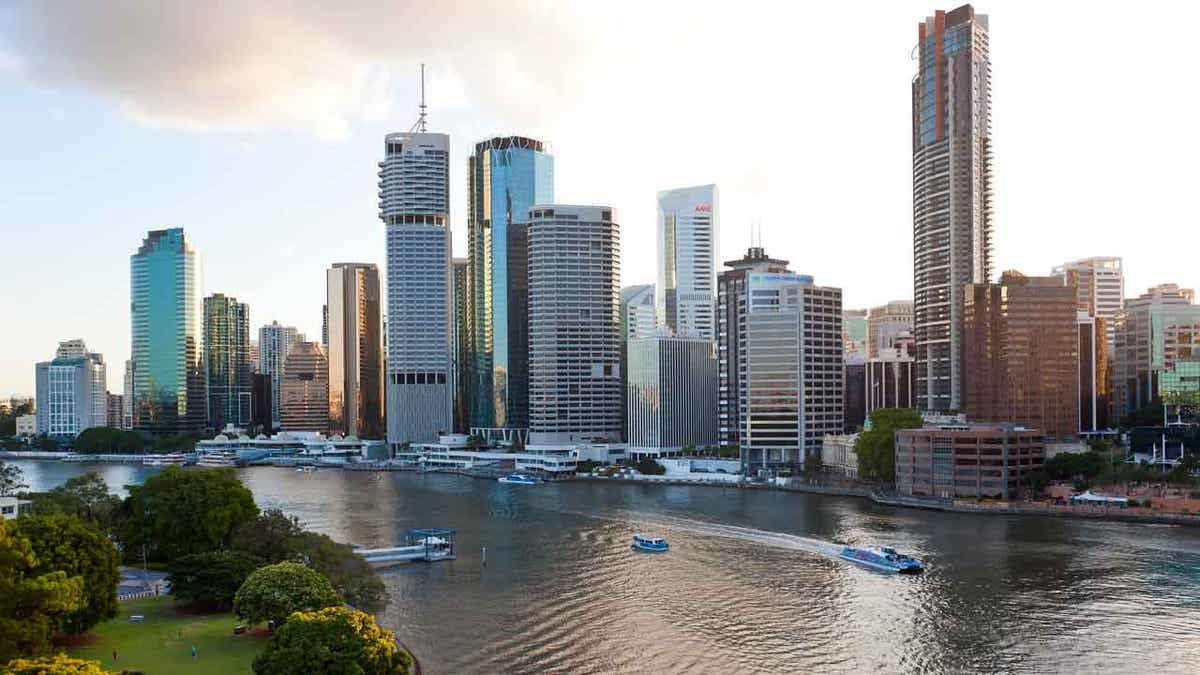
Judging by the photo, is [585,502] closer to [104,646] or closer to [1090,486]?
[1090,486]

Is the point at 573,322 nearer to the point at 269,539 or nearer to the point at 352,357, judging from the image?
the point at 352,357

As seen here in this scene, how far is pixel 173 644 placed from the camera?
3266 cm

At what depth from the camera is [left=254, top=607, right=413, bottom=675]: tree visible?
25875 mm

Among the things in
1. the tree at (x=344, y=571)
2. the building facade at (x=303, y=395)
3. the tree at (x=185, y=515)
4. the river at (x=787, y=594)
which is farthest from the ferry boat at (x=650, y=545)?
the building facade at (x=303, y=395)

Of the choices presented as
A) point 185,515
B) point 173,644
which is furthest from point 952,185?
point 173,644

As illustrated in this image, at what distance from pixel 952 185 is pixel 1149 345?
4023 cm

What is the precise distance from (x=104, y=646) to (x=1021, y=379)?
93.8m

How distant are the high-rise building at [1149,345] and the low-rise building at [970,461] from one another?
48.4 metres

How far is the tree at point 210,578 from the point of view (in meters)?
37.1

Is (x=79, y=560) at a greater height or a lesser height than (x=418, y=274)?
lesser

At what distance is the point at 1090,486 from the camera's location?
7588 cm


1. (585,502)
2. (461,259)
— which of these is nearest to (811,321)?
(585,502)

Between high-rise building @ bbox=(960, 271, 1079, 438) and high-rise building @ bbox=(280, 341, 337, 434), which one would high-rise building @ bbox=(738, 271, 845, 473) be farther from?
high-rise building @ bbox=(280, 341, 337, 434)

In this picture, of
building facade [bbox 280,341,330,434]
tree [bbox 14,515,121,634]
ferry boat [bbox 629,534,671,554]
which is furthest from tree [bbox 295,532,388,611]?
building facade [bbox 280,341,330,434]
